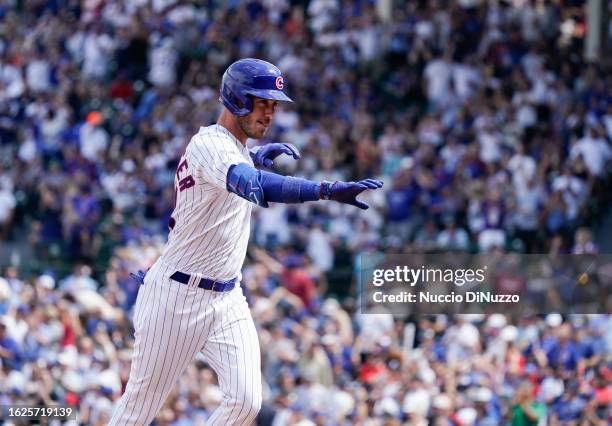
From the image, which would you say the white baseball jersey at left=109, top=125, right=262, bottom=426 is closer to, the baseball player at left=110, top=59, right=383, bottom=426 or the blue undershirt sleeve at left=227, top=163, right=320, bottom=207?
the baseball player at left=110, top=59, right=383, bottom=426

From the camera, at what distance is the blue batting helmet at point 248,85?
6.47m

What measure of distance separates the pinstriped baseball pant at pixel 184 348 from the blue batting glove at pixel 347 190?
112 centimetres

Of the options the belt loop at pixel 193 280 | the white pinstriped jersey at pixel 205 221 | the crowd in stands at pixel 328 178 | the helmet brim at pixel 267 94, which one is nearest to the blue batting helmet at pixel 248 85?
the helmet brim at pixel 267 94

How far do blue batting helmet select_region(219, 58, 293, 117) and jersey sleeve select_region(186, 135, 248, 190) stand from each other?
22cm

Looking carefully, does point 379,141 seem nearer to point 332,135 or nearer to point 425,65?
point 332,135

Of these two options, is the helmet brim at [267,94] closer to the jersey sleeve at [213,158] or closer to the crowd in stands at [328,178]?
the jersey sleeve at [213,158]

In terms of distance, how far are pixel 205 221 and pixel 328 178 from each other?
10615 mm

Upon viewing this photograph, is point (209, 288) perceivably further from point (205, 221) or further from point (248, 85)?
point (248, 85)

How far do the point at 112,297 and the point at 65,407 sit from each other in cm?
395

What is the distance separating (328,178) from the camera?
17172 mm

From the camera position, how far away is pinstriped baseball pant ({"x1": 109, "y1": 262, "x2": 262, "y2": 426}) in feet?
21.7

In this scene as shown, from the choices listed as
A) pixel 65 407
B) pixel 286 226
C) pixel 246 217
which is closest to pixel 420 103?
pixel 286 226

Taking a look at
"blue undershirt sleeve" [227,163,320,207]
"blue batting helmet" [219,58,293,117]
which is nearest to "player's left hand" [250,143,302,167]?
Result: "blue batting helmet" [219,58,293,117]

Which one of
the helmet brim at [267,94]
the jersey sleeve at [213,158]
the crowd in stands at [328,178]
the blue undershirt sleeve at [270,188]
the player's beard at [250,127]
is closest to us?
the blue undershirt sleeve at [270,188]
